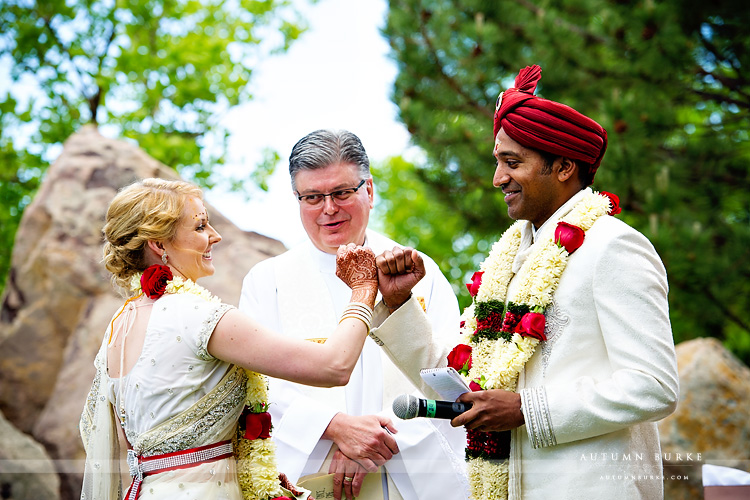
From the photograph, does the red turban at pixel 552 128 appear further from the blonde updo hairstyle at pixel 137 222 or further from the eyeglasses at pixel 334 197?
the blonde updo hairstyle at pixel 137 222

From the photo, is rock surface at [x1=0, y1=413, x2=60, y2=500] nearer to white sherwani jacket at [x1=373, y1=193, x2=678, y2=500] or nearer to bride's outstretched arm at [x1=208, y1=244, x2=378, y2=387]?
bride's outstretched arm at [x1=208, y1=244, x2=378, y2=387]

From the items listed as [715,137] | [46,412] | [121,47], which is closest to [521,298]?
[46,412]

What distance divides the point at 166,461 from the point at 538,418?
4.64 feet

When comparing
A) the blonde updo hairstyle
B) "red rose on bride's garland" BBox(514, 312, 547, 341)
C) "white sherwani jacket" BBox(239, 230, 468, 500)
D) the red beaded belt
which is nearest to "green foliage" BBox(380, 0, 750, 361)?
"white sherwani jacket" BBox(239, 230, 468, 500)

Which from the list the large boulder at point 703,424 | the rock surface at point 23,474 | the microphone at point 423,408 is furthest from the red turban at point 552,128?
the rock surface at point 23,474

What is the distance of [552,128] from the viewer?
3.02 metres

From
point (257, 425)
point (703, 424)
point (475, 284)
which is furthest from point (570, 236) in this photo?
point (703, 424)

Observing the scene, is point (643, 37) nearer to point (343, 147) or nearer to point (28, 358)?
point (343, 147)

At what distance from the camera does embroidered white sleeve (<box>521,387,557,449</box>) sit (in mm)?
2781

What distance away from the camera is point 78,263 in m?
7.73

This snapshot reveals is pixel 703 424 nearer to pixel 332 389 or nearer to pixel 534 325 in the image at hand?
pixel 332 389

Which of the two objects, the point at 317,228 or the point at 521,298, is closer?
the point at 521,298

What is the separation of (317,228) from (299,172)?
32 centimetres

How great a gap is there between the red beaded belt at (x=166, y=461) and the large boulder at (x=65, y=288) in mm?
4126
